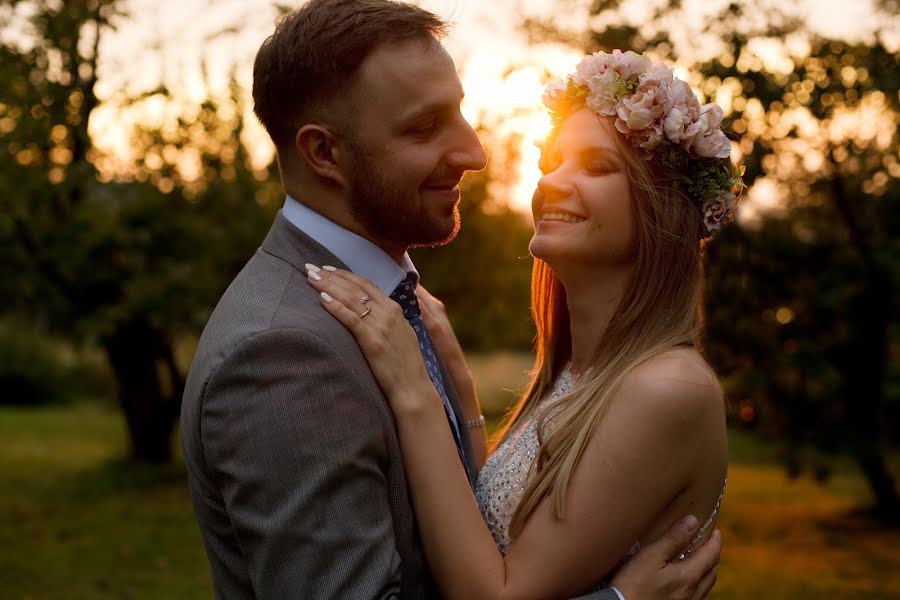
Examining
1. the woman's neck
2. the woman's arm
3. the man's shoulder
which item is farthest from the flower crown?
the man's shoulder

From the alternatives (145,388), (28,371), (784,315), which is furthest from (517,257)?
(28,371)

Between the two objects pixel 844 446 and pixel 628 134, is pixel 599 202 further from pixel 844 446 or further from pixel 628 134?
pixel 844 446

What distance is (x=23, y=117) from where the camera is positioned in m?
7.21

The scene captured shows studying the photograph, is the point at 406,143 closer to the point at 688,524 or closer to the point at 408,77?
the point at 408,77

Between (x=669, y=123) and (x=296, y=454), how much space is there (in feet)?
5.09

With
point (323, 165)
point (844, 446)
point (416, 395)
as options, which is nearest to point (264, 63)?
point (323, 165)

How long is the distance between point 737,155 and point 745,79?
0.61 m

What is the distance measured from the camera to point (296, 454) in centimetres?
212

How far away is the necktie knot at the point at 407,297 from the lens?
8.98 ft

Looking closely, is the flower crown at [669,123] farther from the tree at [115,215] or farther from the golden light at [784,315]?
the golden light at [784,315]

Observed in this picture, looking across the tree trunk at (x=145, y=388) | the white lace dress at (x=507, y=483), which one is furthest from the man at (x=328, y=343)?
the tree trunk at (x=145, y=388)

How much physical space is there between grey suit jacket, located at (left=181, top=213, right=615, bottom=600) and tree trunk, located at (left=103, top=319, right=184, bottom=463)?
9971mm

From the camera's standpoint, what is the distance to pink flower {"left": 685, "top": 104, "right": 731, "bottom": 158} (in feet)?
9.50

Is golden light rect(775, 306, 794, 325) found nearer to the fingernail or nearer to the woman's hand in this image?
the fingernail
